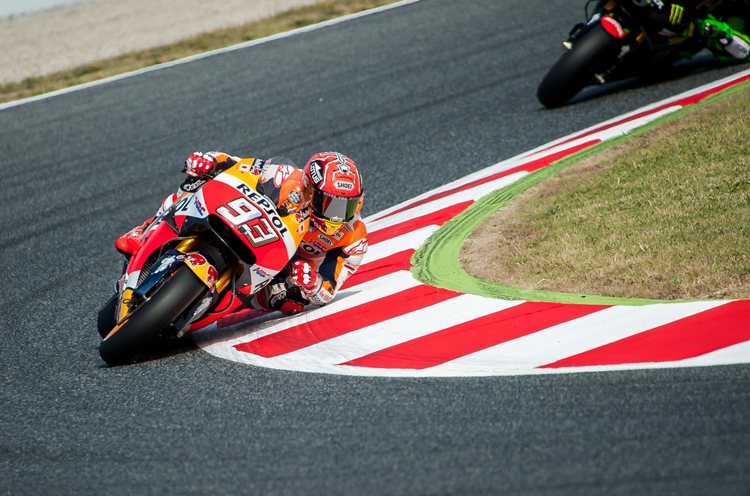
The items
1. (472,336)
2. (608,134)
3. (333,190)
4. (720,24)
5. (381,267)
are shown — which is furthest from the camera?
(720,24)

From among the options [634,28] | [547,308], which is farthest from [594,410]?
[634,28]

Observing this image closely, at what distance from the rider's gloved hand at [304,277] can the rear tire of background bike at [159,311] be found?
71 cm

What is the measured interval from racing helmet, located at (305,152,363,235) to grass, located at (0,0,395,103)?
27.6 feet

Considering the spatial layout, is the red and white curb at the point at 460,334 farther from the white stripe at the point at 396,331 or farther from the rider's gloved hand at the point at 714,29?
the rider's gloved hand at the point at 714,29

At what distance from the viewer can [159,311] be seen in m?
3.90

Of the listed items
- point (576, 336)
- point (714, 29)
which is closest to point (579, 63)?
point (714, 29)

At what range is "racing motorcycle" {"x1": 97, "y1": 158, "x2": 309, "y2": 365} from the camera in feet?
13.0

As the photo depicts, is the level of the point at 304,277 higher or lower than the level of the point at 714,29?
lower

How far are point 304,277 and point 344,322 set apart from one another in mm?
419

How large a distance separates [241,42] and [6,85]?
4.08 meters

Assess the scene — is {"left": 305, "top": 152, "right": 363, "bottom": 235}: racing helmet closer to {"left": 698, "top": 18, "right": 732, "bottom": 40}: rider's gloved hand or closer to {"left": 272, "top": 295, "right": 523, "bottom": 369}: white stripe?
{"left": 272, "top": 295, "right": 523, "bottom": 369}: white stripe

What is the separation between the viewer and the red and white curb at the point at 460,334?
11.7 feet

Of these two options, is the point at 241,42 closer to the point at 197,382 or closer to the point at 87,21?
the point at 87,21

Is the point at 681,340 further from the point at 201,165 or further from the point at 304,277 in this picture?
the point at 201,165
